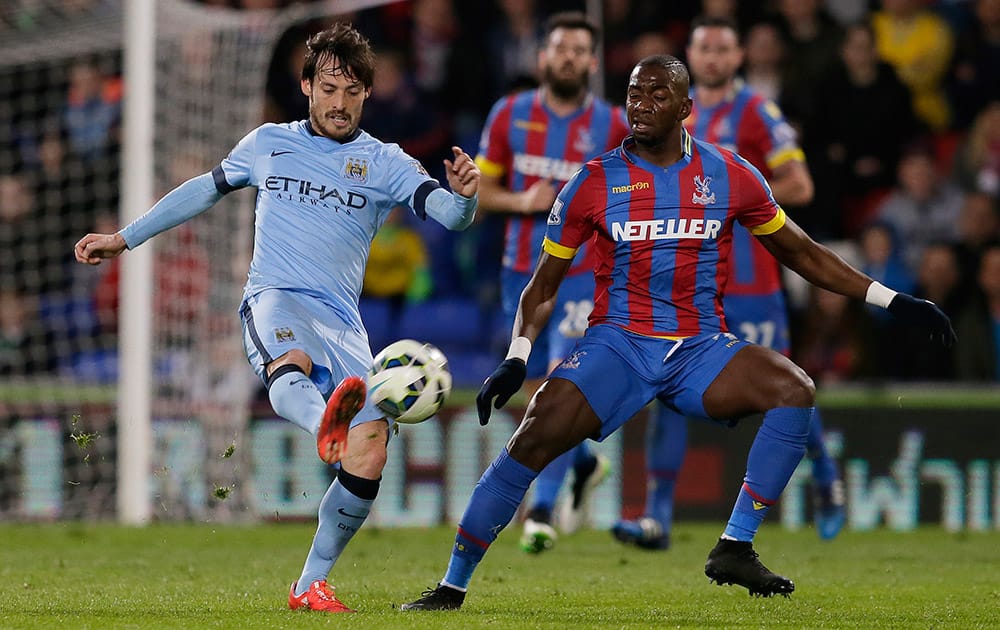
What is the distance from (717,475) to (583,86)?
350 centimetres

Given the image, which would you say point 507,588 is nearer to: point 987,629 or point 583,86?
point 987,629

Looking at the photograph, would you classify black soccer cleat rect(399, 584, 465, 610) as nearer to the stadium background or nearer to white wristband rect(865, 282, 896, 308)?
white wristband rect(865, 282, 896, 308)

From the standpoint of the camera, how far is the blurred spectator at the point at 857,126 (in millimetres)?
13273

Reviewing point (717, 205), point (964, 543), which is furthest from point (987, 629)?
point (964, 543)

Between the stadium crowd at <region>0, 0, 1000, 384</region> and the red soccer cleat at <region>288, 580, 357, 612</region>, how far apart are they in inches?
261

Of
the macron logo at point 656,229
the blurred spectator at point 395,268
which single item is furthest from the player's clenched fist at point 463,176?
the blurred spectator at point 395,268

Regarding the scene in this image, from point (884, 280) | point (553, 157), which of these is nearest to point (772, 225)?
point (553, 157)

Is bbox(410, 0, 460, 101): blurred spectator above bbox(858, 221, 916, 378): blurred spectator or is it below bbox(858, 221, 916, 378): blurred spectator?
above

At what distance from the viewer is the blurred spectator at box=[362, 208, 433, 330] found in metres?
13.4

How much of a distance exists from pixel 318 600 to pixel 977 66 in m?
9.81

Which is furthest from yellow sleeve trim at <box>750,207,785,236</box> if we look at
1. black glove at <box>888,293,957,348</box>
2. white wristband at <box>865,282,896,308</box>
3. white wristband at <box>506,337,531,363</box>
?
white wristband at <box>506,337,531,363</box>

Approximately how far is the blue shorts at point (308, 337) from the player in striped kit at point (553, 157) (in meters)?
3.09

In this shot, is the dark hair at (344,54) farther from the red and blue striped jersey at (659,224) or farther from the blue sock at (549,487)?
the blue sock at (549,487)

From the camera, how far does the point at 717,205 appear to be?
621cm
